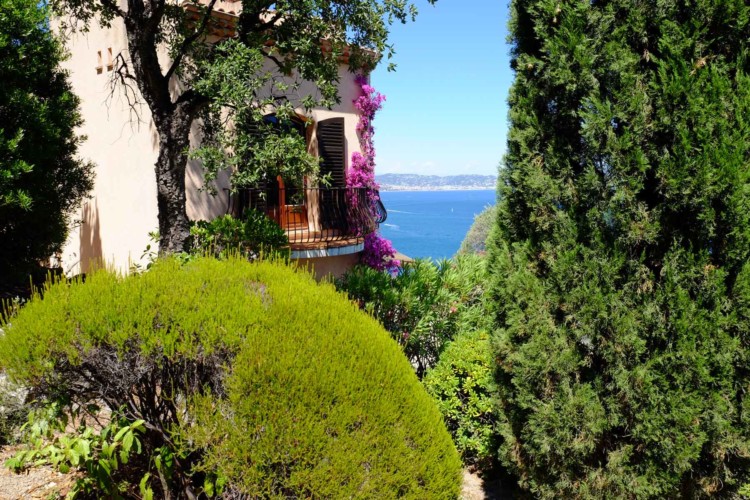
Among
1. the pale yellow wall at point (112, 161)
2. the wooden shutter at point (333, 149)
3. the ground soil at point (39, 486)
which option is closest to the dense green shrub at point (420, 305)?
the ground soil at point (39, 486)

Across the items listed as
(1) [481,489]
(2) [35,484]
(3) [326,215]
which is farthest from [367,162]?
(2) [35,484]

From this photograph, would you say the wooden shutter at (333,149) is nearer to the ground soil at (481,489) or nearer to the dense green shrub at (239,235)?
the dense green shrub at (239,235)

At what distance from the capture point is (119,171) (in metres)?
10.9

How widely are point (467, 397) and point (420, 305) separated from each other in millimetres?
Answer: 1822

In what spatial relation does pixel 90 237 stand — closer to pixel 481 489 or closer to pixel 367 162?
pixel 367 162

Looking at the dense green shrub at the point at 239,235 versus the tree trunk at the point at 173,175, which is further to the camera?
the dense green shrub at the point at 239,235

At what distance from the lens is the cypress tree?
3.27 m

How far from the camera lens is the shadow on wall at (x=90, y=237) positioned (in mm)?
11861

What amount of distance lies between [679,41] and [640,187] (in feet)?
2.97

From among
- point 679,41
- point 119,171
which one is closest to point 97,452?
point 679,41

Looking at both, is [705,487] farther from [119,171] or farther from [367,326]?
[119,171]

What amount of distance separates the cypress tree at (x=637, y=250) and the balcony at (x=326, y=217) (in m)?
7.18

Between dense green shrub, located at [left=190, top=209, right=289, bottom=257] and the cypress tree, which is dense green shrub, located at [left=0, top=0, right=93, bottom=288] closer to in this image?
dense green shrub, located at [left=190, top=209, right=289, bottom=257]

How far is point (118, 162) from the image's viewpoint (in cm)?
1095
